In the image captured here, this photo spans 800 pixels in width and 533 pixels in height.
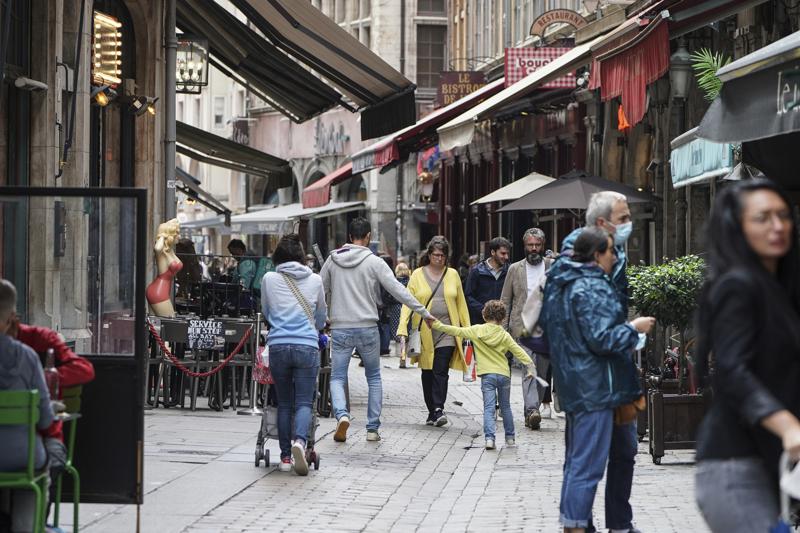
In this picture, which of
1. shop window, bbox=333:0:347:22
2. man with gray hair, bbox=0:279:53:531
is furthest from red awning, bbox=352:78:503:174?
shop window, bbox=333:0:347:22

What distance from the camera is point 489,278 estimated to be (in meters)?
17.0

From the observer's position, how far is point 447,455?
44.2ft

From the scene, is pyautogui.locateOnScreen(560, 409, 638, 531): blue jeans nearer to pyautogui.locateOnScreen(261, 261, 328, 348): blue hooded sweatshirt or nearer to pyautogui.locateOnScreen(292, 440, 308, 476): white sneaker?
pyautogui.locateOnScreen(292, 440, 308, 476): white sneaker

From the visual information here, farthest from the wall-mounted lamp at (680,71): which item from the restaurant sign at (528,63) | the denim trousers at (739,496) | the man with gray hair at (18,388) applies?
the denim trousers at (739,496)

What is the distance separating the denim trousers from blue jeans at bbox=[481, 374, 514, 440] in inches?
341

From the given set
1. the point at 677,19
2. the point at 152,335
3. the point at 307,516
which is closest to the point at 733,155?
the point at 677,19

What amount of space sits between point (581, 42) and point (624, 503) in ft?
53.6

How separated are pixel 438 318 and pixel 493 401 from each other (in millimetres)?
2108

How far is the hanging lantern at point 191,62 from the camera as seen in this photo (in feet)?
72.0

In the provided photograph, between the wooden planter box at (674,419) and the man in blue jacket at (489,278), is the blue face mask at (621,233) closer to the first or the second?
the wooden planter box at (674,419)

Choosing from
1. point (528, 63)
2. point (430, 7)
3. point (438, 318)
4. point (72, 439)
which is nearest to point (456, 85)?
point (528, 63)

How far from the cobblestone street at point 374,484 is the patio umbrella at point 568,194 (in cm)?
463

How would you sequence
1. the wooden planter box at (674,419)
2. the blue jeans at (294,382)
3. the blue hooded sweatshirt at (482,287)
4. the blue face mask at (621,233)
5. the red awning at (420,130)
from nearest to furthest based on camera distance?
the blue face mask at (621,233), the blue jeans at (294,382), the wooden planter box at (674,419), the blue hooded sweatshirt at (482,287), the red awning at (420,130)

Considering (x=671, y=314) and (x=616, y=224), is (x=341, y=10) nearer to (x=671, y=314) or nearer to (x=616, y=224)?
(x=671, y=314)
